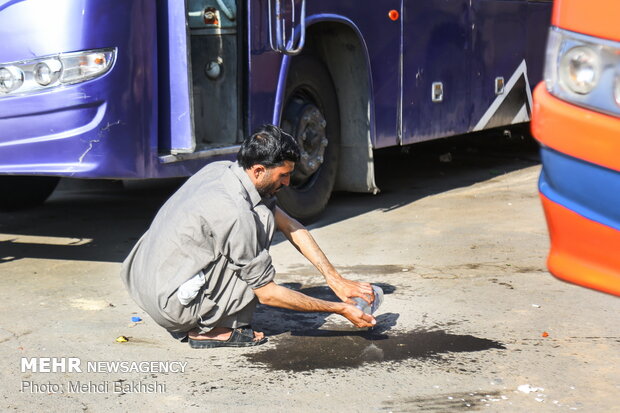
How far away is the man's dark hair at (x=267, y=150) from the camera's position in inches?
163

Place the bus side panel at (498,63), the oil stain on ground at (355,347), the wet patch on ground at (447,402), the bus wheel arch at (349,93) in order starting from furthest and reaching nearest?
the bus side panel at (498,63) < the bus wheel arch at (349,93) < the oil stain on ground at (355,347) < the wet patch on ground at (447,402)

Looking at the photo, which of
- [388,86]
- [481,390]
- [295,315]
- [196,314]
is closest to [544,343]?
[481,390]

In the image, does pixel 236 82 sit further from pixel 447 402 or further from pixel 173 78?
pixel 447 402

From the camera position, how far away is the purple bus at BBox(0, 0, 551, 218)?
5.16 m

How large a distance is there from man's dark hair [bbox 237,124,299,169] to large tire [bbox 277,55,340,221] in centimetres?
239

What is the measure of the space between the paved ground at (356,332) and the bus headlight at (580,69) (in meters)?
1.20

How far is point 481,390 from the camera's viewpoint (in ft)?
12.3

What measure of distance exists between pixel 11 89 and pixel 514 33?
502cm

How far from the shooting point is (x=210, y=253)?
409 centimetres

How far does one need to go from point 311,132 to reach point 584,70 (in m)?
3.85

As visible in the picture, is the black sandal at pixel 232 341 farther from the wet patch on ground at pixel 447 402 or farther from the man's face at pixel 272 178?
the wet patch on ground at pixel 447 402

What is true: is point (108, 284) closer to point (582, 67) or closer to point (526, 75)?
point (582, 67)

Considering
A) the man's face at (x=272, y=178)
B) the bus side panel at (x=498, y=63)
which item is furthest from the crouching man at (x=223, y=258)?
the bus side panel at (x=498, y=63)

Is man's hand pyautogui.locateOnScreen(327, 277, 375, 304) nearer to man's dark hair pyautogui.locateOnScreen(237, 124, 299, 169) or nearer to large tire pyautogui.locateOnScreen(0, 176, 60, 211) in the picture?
man's dark hair pyautogui.locateOnScreen(237, 124, 299, 169)
